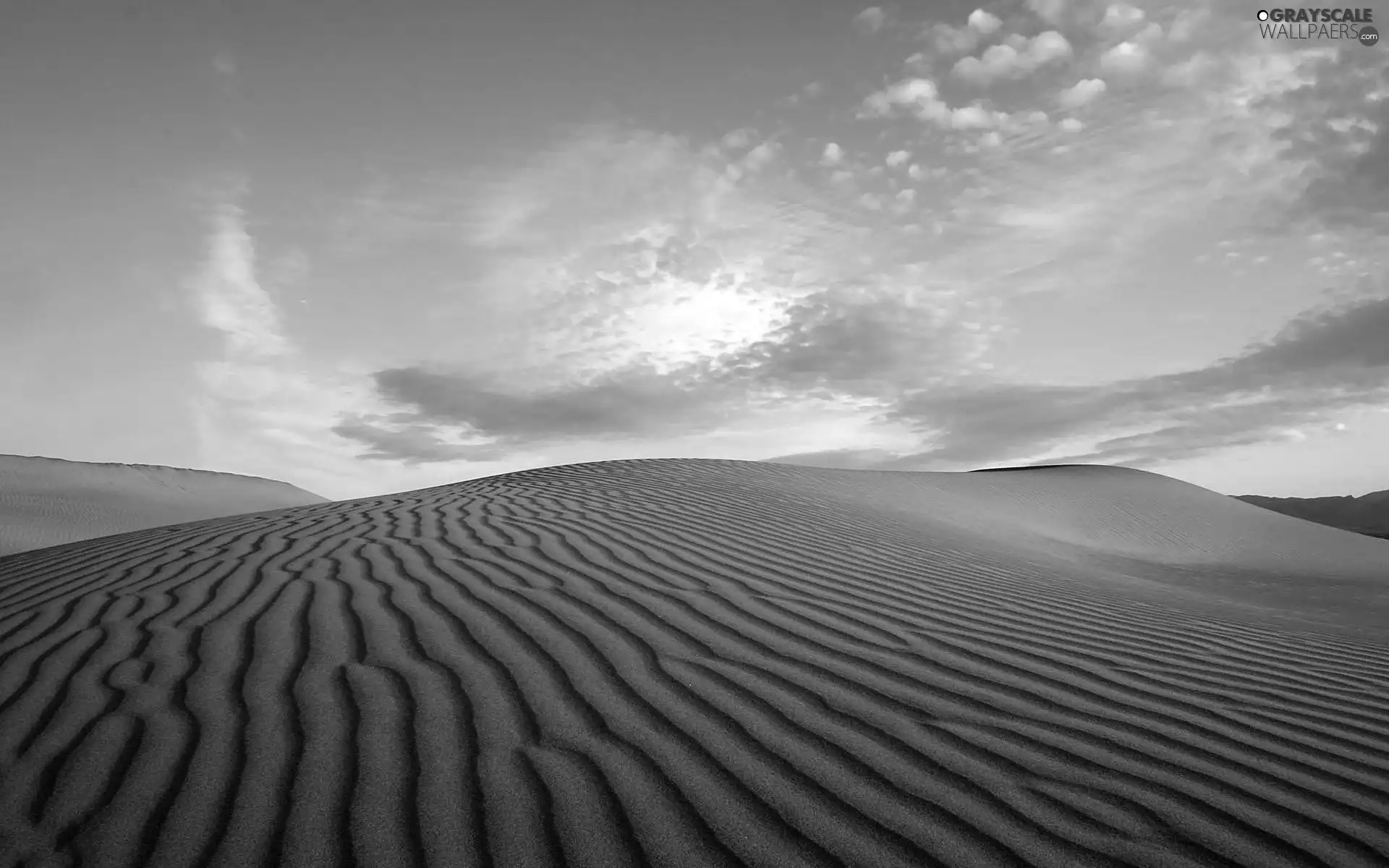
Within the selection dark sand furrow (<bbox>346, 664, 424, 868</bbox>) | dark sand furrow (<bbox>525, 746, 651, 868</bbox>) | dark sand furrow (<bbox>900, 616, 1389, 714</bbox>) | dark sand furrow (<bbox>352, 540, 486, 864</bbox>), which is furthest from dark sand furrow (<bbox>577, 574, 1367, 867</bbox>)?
dark sand furrow (<bbox>346, 664, 424, 868</bbox>)

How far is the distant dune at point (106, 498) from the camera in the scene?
76.5 feet

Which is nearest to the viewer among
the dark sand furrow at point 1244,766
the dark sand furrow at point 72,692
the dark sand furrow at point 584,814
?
the dark sand furrow at point 584,814

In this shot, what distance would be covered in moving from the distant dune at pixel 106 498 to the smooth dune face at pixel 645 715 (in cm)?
1886

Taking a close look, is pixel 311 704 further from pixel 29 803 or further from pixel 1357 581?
pixel 1357 581

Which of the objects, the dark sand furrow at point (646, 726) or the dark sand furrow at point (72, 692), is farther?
the dark sand furrow at point (72, 692)

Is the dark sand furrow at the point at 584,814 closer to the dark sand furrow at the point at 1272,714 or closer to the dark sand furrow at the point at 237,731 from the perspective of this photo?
the dark sand furrow at the point at 237,731

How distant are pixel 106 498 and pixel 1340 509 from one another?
170 ft

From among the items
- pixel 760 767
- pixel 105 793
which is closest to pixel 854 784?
pixel 760 767

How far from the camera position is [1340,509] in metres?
34.4

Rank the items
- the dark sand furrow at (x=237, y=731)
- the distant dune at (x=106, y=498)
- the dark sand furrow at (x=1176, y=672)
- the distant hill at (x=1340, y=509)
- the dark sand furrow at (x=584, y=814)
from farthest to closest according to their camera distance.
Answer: the distant hill at (x=1340, y=509)
the distant dune at (x=106, y=498)
the dark sand furrow at (x=1176, y=672)
the dark sand furrow at (x=237, y=731)
the dark sand furrow at (x=584, y=814)

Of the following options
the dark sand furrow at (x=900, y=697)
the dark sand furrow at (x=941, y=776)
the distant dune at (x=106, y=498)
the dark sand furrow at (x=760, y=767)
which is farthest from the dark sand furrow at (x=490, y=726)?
the distant dune at (x=106, y=498)

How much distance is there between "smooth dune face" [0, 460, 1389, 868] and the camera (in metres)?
1.98

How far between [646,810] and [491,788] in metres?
0.44

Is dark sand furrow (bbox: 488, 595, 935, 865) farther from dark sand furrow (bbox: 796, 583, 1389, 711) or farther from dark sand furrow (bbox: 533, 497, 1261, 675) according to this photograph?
dark sand furrow (bbox: 533, 497, 1261, 675)
